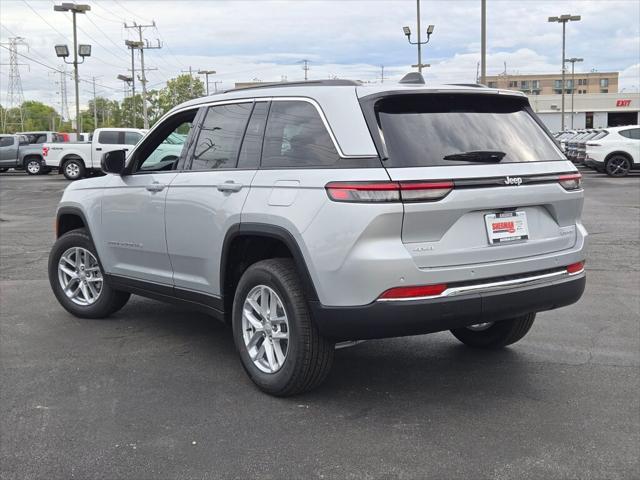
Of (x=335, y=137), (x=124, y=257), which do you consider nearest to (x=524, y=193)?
(x=335, y=137)

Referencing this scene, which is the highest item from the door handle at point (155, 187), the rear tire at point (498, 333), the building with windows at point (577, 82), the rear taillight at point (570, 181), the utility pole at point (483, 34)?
the building with windows at point (577, 82)

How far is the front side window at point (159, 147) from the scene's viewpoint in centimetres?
532

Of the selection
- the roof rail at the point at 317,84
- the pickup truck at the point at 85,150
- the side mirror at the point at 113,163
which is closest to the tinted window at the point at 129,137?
the pickup truck at the point at 85,150

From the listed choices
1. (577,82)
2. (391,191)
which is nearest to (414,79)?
(391,191)

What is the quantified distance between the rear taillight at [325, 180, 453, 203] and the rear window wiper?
22 cm

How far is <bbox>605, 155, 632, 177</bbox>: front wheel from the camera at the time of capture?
2400cm

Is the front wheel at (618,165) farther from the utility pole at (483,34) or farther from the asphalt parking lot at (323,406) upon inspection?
the asphalt parking lot at (323,406)

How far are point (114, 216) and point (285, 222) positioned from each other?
2205 millimetres

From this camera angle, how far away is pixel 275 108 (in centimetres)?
452

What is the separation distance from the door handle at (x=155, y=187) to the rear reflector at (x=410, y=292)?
2.15 meters

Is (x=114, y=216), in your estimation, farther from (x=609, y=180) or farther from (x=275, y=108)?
(x=609, y=180)

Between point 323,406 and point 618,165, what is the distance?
2259cm

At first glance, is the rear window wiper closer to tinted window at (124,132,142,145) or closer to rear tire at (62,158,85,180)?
tinted window at (124,132,142,145)

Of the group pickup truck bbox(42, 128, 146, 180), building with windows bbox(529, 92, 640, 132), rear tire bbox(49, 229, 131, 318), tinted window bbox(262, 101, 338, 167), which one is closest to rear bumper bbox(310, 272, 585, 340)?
tinted window bbox(262, 101, 338, 167)
